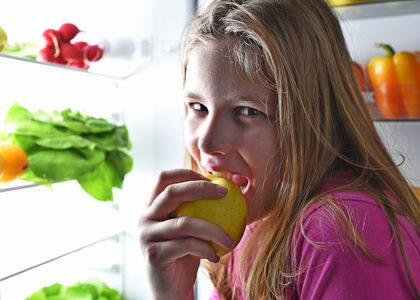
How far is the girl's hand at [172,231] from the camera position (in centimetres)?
68

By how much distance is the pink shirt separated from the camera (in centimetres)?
58

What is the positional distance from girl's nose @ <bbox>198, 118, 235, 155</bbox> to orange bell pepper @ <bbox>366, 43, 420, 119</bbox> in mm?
635

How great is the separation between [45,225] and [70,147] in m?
0.32

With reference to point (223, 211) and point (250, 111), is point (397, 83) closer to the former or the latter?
point (250, 111)

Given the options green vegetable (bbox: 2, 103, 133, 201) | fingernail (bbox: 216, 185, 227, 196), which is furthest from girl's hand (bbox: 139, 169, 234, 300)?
green vegetable (bbox: 2, 103, 133, 201)

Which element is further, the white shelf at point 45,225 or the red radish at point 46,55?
the red radish at point 46,55

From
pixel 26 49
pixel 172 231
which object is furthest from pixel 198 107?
pixel 26 49

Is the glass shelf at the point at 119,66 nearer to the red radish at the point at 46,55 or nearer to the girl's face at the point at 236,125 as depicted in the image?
the red radish at the point at 46,55

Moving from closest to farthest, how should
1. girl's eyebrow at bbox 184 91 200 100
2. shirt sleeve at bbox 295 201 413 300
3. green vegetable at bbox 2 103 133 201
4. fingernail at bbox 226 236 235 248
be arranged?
1. shirt sleeve at bbox 295 201 413 300
2. fingernail at bbox 226 236 235 248
3. girl's eyebrow at bbox 184 91 200 100
4. green vegetable at bbox 2 103 133 201

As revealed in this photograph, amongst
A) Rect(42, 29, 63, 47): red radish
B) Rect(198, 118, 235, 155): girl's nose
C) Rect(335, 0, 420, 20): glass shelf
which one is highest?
Rect(335, 0, 420, 20): glass shelf

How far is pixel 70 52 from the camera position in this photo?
1376 mm

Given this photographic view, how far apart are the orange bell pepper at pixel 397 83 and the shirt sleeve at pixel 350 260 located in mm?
617

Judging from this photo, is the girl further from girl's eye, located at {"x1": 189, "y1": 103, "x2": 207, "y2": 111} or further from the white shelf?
the white shelf

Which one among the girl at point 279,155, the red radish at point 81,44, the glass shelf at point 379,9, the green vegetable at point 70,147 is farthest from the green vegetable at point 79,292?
the glass shelf at point 379,9
